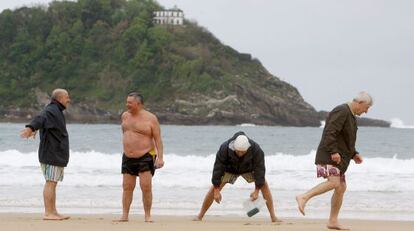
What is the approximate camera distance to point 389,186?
14.6 m

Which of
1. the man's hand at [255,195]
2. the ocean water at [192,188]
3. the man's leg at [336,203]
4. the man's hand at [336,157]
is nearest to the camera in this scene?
the man's hand at [336,157]

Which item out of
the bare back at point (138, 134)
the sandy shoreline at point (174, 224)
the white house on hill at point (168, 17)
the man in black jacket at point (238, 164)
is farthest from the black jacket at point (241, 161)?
the white house on hill at point (168, 17)

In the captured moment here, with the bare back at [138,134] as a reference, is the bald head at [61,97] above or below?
above

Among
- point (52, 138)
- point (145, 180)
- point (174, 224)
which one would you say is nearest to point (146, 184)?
point (145, 180)

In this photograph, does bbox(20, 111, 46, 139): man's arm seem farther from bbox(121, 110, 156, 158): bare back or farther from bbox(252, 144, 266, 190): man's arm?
bbox(252, 144, 266, 190): man's arm

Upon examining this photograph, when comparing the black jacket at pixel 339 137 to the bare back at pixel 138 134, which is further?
the bare back at pixel 138 134

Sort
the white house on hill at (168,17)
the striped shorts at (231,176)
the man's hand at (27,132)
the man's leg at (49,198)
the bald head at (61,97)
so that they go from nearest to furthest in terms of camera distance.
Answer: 1. the man's hand at (27,132)
2. the striped shorts at (231,176)
3. the man's leg at (49,198)
4. the bald head at (61,97)
5. the white house on hill at (168,17)

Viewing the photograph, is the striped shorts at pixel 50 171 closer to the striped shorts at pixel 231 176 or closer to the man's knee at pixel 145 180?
the man's knee at pixel 145 180

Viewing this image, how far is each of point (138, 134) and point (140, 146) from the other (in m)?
0.13

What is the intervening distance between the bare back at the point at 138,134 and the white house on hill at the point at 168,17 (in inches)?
4858

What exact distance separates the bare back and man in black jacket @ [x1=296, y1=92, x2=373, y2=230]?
5.65 feet

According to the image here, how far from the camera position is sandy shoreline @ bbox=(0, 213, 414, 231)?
788 centimetres

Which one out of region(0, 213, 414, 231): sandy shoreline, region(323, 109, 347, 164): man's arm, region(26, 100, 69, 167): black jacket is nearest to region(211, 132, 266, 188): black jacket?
region(0, 213, 414, 231): sandy shoreline

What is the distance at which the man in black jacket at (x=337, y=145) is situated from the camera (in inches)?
303
